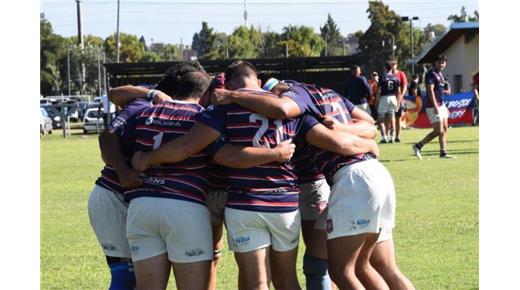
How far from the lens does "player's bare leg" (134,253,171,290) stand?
6004mm

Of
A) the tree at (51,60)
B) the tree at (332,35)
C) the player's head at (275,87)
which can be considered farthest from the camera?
the tree at (332,35)

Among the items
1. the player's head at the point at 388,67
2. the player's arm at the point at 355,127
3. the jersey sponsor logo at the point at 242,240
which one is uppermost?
the player's head at the point at 388,67

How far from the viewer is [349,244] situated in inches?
235

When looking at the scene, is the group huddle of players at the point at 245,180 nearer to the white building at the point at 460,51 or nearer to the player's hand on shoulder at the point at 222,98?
the player's hand on shoulder at the point at 222,98

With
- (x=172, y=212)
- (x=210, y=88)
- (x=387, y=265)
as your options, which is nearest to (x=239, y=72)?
(x=210, y=88)

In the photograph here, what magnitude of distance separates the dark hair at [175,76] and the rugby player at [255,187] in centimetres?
57

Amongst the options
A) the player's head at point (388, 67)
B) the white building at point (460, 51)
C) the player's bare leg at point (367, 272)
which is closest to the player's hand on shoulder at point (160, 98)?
the player's bare leg at point (367, 272)

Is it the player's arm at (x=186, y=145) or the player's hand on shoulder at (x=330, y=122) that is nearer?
the player's arm at (x=186, y=145)

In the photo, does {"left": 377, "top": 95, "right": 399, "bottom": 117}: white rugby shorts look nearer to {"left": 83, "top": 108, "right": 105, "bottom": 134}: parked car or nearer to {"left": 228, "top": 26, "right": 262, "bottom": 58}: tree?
{"left": 83, "top": 108, "right": 105, "bottom": 134}: parked car

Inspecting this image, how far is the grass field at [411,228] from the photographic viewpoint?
8.37 m

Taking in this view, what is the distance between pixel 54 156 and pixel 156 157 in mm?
20128
